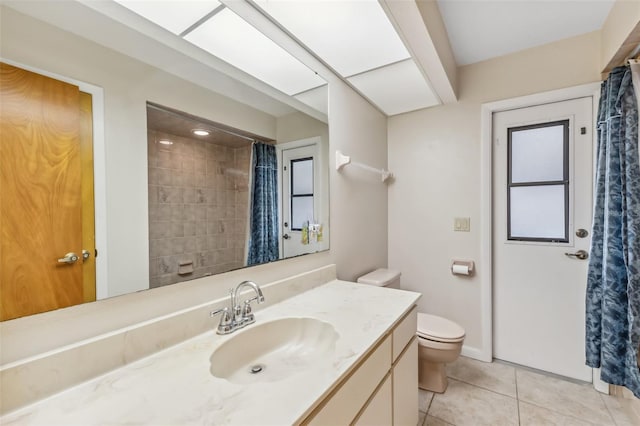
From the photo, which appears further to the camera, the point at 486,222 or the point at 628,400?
the point at 486,222

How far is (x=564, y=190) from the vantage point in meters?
2.00

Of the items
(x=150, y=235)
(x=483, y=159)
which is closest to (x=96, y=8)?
(x=150, y=235)

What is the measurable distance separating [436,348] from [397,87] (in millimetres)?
1807

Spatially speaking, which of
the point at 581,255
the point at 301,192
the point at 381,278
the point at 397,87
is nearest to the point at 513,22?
the point at 397,87

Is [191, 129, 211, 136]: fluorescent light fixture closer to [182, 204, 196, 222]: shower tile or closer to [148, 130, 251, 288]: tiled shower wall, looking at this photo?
[148, 130, 251, 288]: tiled shower wall

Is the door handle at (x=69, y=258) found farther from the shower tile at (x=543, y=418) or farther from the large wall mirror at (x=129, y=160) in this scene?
the shower tile at (x=543, y=418)

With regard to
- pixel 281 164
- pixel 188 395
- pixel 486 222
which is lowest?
pixel 188 395

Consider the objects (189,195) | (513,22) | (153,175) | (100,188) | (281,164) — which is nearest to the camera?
(100,188)

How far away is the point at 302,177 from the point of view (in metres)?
1.59

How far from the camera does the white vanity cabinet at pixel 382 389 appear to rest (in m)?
0.76

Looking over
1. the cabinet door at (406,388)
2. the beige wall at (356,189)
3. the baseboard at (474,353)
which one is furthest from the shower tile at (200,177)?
the baseboard at (474,353)

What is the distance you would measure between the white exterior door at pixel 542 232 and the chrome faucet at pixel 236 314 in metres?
2.06

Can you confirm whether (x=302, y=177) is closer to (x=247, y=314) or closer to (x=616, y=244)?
(x=247, y=314)

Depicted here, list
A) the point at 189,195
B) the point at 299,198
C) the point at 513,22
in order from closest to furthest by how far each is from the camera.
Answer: the point at 189,195 → the point at 299,198 → the point at 513,22
